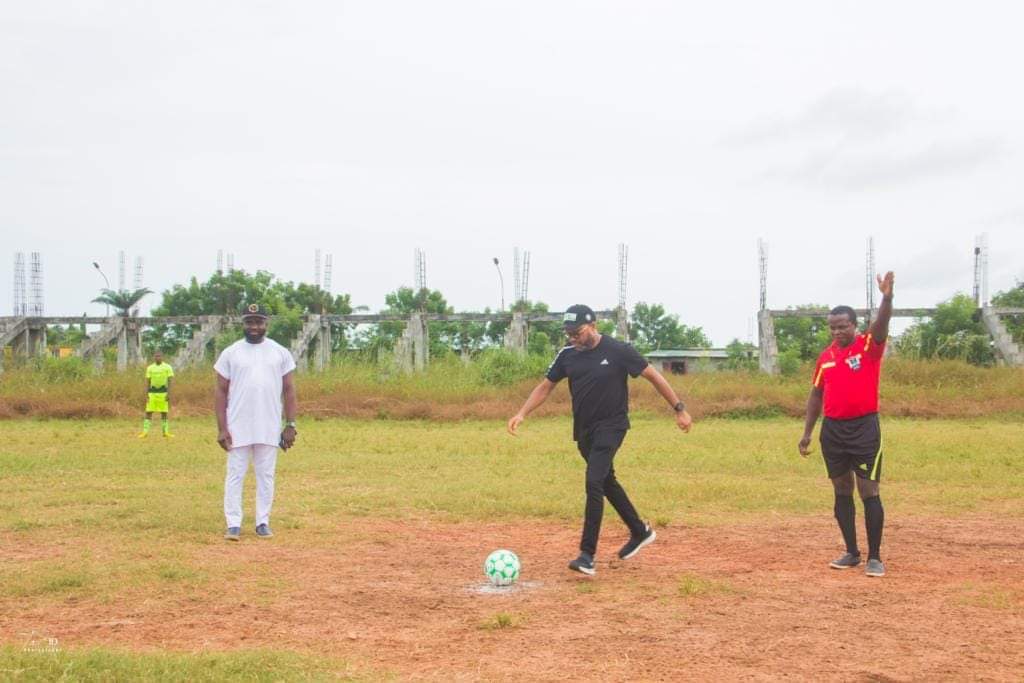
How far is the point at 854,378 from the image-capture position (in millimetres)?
8672

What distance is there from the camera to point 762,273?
37.1m

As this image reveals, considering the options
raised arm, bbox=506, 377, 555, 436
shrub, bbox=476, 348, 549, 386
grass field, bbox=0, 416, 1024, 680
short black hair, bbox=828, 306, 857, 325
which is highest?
short black hair, bbox=828, 306, 857, 325

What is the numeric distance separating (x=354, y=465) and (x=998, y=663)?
11.8 meters

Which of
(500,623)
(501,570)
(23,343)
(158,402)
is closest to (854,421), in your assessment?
(501,570)

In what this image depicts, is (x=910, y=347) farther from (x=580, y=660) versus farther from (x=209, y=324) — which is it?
(x=580, y=660)

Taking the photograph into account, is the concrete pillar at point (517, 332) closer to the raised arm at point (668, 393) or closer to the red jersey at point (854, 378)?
the raised arm at point (668, 393)

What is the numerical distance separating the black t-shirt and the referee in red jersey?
153 cm

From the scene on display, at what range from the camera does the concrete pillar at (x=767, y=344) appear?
113ft

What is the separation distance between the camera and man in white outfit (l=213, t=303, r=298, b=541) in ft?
32.8

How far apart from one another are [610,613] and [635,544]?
2010mm

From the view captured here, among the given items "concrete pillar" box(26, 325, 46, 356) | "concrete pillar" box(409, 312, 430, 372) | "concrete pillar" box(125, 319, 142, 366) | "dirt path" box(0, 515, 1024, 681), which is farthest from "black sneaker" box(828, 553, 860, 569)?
"concrete pillar" box(26, 325, 46, 356)

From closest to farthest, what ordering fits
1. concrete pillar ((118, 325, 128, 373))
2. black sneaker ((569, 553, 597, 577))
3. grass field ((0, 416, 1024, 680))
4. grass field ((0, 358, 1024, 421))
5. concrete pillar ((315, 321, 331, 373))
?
1. grass field ((0, 416, 1024, 680))
2. black sneaker ((569, 553, 597, 577))
3. grass field ((0, 358, 1024, 421))
4. concrete pillar ((315, 321, 331, 373))
5. concrete pillar ((118, 325, 128, 373))

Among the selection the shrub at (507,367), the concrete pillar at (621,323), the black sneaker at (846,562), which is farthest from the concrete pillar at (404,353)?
the black sneaker at (846,562)

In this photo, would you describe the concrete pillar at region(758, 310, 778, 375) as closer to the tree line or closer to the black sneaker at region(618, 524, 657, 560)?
the tree line
